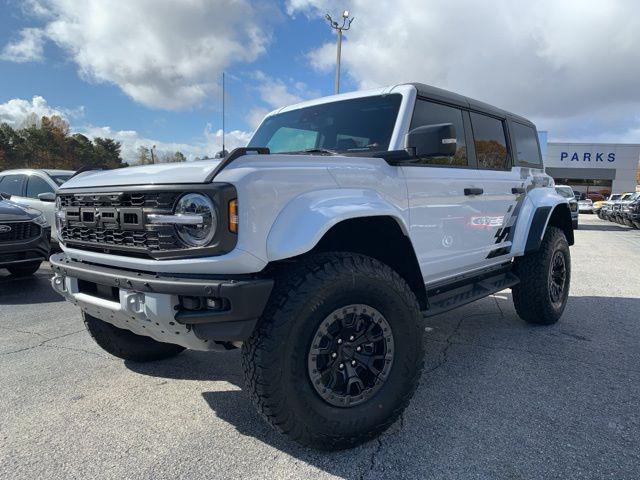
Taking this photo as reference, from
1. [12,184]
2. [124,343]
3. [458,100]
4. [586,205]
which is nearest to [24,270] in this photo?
[12,184]

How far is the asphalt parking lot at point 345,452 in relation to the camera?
2211mm

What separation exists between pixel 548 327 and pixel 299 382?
3388 millimetres

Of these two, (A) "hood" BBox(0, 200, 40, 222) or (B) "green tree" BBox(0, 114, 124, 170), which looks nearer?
(A) "hood" BBox(0, 200, 40, 222)

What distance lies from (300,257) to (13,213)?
5.50 meters

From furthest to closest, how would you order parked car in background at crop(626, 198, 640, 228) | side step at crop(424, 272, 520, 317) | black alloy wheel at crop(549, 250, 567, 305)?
parked car in background at crop(626, 198, 640, 228), black alloy wheel at crop(549, 250, 567, 305), side step at crop(424, 272, 520, 317)

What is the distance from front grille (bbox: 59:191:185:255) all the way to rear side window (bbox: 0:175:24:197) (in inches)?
286

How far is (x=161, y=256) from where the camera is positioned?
82.7 inches

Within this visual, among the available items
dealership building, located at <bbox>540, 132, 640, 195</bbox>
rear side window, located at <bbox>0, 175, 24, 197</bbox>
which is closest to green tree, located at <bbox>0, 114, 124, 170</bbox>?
rear side window, located at <bbox>0, 175, 24, 197</bbox>

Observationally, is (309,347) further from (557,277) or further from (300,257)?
(557,277)

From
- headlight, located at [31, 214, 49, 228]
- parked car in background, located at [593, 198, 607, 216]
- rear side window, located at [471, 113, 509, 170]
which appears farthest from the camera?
parked car in background, located at [593, 198, 607, 216]

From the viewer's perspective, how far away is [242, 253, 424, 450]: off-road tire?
6.79ft

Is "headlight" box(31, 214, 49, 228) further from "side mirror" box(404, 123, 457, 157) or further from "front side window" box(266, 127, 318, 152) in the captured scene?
"side mirror" box(404, 123, 457, 157)

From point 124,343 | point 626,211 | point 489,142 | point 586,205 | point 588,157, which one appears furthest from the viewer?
point 588,157

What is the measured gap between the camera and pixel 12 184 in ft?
29.1
